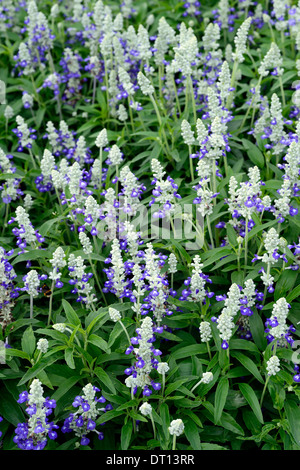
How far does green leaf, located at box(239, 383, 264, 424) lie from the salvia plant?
0.01 metres

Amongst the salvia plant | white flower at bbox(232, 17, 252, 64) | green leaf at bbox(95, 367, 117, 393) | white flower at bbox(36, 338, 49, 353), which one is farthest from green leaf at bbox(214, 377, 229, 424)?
white flower at bbox(232, 17, 252, 64)

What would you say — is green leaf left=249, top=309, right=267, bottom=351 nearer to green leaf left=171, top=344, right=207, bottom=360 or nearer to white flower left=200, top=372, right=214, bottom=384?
green leaf left=171, top=344, right=207, bottom=360

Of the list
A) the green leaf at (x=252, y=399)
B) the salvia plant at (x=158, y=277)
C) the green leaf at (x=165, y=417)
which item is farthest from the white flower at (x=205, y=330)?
the green leaf at (x=165, y=417)

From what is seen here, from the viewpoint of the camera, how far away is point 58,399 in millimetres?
5336

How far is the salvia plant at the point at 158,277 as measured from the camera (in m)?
5.17

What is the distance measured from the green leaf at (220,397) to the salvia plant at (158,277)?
0.01 m

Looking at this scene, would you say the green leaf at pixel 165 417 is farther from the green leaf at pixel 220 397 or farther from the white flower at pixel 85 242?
the white flower at pixel 85 242

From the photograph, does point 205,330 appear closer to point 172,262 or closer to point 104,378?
point 172,262

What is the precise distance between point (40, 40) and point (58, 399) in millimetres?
5754

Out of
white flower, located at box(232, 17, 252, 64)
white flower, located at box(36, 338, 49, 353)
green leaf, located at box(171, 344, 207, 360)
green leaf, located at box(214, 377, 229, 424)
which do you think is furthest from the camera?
white flower, located at box(232, 17, 252, 64)

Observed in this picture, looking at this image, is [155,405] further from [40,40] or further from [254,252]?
[40,40]

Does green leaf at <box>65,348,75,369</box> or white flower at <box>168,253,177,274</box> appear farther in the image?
white flower at <box>168,253,177,274</box>

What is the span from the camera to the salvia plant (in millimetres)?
5168
